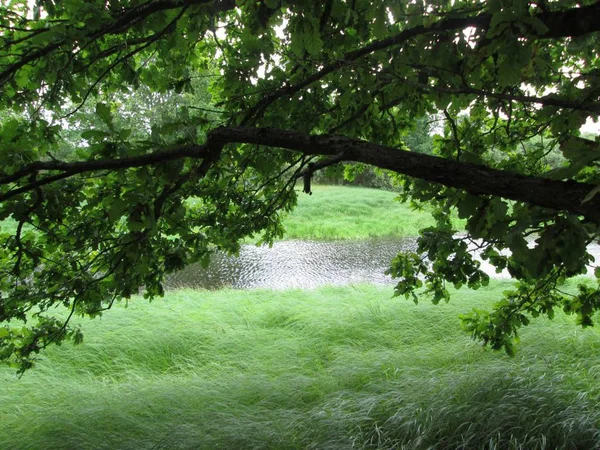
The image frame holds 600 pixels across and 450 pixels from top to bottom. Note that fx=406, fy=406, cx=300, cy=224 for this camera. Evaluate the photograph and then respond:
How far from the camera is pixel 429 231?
2.43m

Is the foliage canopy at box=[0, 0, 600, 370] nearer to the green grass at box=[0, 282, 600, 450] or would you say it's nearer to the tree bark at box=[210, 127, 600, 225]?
the tree bark at box=[210, 127, 600, 225]

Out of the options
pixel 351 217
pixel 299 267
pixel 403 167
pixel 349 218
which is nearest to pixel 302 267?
pixel 299 267

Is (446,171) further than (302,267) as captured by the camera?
No

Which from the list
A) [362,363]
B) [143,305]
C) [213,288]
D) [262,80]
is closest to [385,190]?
[213,288]

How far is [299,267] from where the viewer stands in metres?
13.0

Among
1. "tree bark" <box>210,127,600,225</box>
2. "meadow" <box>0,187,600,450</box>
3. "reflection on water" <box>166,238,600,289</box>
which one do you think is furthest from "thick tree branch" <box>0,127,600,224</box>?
"reflection on water" <box>166,238,600,289</box>

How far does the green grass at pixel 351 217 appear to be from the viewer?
1766cm

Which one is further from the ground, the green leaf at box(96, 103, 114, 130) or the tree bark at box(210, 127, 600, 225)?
the green leaf at box(96, 103, 114, 130)

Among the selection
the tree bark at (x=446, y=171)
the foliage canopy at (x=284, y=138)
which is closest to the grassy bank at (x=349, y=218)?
the foliage canopy at (x=284, y=138)

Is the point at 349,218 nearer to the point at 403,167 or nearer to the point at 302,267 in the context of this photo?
the point at 302,267

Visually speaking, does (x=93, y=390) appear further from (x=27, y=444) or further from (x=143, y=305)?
(x=143, y=305)

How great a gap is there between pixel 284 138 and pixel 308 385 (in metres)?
3.33

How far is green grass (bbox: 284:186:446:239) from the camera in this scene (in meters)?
17.7

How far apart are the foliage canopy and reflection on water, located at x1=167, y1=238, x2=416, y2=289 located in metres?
8.15
